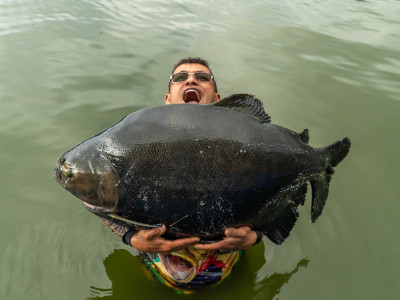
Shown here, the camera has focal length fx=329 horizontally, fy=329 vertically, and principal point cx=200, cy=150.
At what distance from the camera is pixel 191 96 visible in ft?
11.3

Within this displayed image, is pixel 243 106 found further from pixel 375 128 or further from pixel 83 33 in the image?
pixel 83 33

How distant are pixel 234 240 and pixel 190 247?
501 mm

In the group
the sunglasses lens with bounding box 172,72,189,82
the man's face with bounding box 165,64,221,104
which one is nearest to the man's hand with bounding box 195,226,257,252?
the man's face with bounding box 165,64,221,104

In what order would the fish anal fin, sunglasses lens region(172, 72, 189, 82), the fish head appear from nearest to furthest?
the fish head
the fish anal fin
sunglasses lens region(172, 72, 189, 82)

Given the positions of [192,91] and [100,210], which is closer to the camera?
[100,210]

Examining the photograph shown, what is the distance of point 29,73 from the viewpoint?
578 cm

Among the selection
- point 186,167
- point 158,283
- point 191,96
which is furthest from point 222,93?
point 186,167

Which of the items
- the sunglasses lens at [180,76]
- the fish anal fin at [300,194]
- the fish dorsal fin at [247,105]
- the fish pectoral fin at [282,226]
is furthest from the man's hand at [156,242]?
the sunglasses lens at [180,76]

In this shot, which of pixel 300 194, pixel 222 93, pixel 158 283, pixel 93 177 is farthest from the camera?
pixel 222 93

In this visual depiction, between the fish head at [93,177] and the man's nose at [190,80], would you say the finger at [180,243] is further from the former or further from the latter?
the man's nose at [190,80]

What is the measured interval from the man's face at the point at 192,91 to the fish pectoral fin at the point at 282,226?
164 centimetres

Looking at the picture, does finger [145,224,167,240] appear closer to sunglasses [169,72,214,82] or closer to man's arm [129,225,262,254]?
man's arm [129,225,262,254]

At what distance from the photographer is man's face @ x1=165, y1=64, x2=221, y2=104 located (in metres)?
3.40

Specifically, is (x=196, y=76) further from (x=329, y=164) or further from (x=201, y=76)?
(x=329, y=164)
